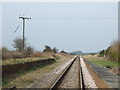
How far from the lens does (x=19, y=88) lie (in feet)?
50.4

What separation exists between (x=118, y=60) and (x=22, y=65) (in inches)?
694

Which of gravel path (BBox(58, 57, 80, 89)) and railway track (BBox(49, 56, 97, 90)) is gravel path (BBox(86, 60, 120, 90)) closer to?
railway track (BBox(49, 56, 97, 90))

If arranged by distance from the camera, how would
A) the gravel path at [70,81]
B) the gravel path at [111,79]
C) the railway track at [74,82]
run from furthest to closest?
the gravel path at [111,79] < the gravel path at [70,81] < the railway track at [74,82]

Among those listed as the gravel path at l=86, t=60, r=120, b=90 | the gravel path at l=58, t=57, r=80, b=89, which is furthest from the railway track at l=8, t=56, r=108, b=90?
the gravel path at l=86, t=60, r=120, b=90

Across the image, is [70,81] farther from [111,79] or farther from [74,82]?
[111,79]

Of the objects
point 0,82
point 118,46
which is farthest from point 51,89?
point 118,46

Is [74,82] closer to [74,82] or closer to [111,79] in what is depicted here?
[74,82]

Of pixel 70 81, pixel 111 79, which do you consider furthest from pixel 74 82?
pixel 111 79

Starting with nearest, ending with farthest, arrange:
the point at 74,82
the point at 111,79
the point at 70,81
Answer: the point at 74,82, the point at 70,81, the point at 111,79

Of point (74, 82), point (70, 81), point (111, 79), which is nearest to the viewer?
point (74, 82)

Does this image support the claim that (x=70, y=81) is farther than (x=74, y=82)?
Yes

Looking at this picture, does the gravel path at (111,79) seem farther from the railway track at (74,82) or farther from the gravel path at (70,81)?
the gravel path at (70,81)

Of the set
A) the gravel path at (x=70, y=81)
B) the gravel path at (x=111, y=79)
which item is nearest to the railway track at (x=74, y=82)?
the gravel path at (x=70, y=81)

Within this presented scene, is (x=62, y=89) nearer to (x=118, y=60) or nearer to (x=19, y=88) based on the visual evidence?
(x=19, y=88)
